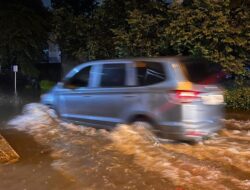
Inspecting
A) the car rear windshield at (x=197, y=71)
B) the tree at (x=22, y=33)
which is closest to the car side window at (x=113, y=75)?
the car rear windshield at (x=197, y=71)

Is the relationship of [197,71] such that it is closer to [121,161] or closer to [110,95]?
[110,95]

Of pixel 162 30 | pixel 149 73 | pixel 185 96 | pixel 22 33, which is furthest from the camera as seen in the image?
pixel 22 33

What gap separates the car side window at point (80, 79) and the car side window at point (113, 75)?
0.56m

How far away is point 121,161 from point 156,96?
1.40 metres

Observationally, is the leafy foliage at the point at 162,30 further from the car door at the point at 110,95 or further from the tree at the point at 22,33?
the car door at the point at 110,95

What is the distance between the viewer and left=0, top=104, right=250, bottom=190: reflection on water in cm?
642

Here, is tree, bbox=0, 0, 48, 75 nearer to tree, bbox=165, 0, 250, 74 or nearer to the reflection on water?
tree, bbox=165, 0, 250, 74

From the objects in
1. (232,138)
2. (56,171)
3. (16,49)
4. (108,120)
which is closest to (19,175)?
(56,171)

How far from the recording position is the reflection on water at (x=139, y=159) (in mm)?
6422

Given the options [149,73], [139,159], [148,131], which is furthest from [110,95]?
[139,159]

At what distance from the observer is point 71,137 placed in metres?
9.60

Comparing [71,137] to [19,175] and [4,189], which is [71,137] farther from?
[4,189]

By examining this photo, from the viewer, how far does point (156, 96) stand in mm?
8070

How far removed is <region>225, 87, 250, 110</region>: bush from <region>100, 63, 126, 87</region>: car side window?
7957 mm
